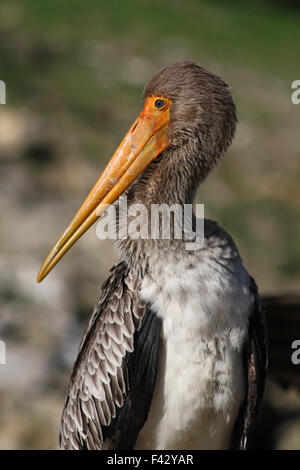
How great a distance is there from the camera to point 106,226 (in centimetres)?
330

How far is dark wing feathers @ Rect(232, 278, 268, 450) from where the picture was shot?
3.23 meters

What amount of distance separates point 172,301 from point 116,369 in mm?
438

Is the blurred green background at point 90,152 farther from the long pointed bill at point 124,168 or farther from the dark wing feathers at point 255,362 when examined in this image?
the long pointed bill at point 124,168

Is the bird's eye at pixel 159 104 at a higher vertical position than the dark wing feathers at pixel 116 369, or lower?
higher

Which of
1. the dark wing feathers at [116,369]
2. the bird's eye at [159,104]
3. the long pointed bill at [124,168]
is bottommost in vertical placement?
the dark wing feathers at [116,369]

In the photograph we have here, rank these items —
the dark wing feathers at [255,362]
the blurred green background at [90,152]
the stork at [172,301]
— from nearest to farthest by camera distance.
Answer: the stork at [172,301]
the dark wing feathers at [255,362]
the blurred green background at [90,152]

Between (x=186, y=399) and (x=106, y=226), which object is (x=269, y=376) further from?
(x=106, y=226)

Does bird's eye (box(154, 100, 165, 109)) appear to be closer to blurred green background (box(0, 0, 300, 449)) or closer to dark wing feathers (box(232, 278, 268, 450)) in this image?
dark wing feathers (box(232, 278, 268, 450))

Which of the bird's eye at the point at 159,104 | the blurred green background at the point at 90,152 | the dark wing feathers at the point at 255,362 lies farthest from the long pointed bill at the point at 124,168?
the blurred green background at the point at 90,152

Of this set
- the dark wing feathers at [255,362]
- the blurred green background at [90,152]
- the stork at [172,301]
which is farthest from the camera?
the blurred green background at [90,152]

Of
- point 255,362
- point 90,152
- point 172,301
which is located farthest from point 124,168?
point 90,152

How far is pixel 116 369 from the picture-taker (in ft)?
10.5

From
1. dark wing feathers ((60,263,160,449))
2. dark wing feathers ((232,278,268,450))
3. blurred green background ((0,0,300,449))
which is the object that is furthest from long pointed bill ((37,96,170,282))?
blurred green background ((0,0,300,449))

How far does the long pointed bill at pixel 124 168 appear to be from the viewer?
10.3 feet
